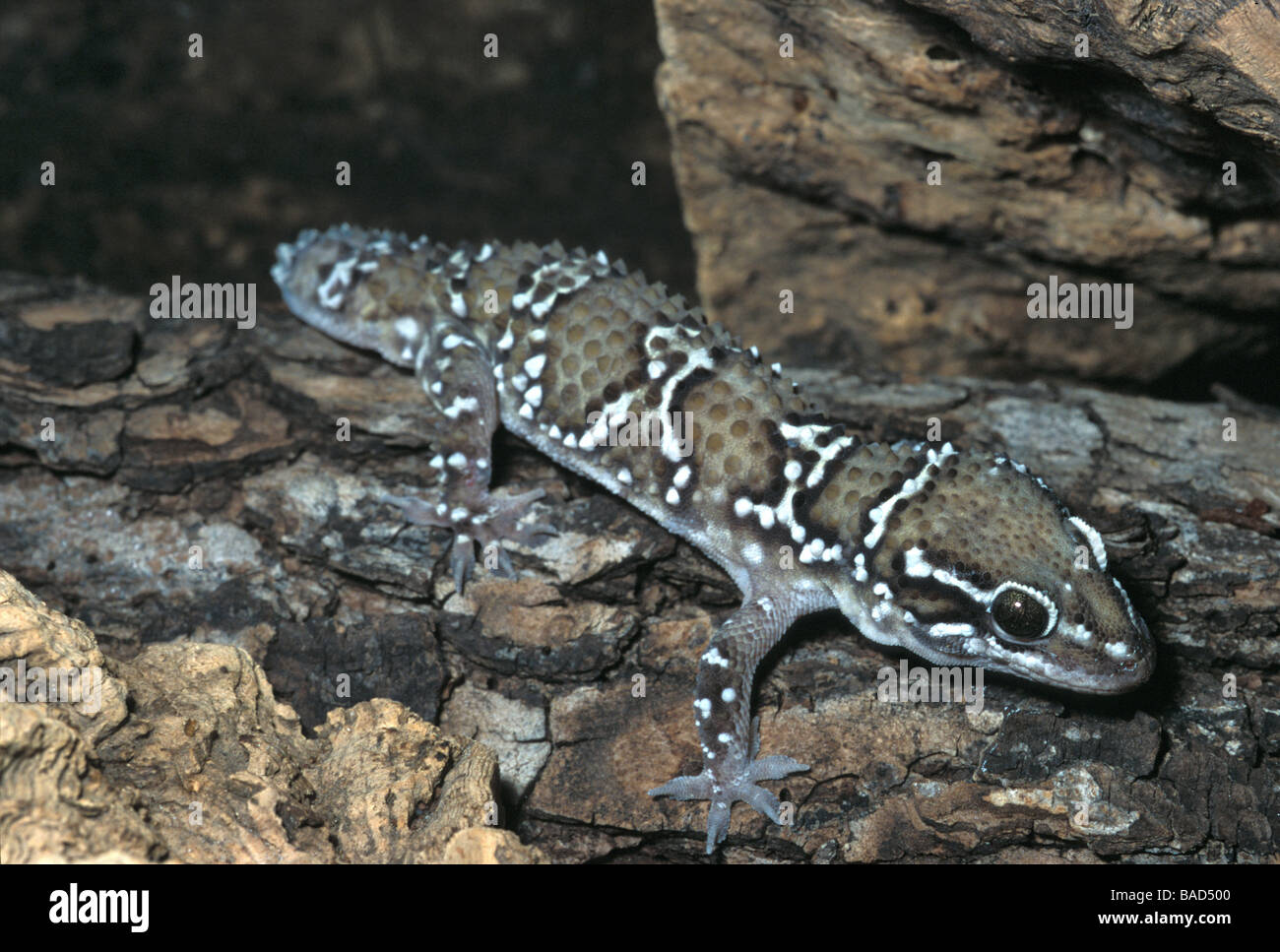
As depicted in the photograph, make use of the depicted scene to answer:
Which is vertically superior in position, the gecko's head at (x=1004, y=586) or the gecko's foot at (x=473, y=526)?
the gecko's foot at (x=473, y=526)

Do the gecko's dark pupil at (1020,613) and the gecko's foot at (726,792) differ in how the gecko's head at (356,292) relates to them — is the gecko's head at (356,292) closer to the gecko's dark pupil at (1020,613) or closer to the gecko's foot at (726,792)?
the gecko's foot at (726,792)

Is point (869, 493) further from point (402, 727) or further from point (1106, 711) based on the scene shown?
point (402, 727)

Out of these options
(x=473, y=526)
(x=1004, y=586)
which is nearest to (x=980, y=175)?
(x=1004, y=586)

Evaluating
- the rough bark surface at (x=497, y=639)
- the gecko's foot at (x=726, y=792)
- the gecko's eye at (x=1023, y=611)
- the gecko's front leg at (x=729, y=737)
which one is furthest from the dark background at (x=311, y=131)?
the gecko's eye at (x=1023, y=611)

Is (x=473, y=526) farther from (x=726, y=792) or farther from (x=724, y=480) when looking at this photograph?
(x=726, y=792)
